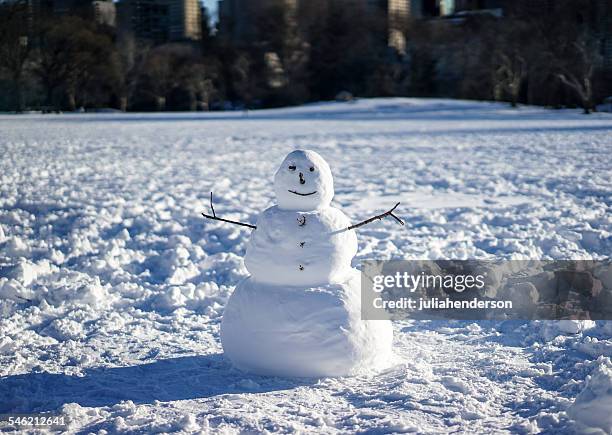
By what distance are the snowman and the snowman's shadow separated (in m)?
0.15

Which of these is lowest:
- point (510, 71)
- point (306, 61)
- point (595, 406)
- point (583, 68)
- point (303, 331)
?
point (595, 406)

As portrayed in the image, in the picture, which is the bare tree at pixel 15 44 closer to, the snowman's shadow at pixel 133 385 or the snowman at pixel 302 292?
the snowman's shadow at pixel 133 385

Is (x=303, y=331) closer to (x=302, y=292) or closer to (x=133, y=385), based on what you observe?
(x=302, y=292)

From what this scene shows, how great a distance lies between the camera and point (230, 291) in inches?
218

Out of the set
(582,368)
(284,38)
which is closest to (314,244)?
(582,368)

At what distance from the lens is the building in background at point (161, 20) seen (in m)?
61.7

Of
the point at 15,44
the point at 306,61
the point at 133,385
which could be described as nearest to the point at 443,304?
the point at 133,385

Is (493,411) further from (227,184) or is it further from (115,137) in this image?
(115,137)

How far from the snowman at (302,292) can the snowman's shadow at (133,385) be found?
0.15 meters

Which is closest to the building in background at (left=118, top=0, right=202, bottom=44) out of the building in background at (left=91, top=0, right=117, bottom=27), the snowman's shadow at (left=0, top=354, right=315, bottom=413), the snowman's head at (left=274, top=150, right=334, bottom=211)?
the building in background at (left=91, top=0, right=117, bottom=27)

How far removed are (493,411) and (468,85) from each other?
4015 centimetres

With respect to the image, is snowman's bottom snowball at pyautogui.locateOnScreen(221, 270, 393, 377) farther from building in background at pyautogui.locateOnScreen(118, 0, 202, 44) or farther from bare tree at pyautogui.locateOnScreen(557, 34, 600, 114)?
building in background at pyautogui.locateOnScreen(118, 0, 202, 44)

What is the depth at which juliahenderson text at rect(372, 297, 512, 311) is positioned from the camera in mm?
5156

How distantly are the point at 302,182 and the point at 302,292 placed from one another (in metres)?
0.58
